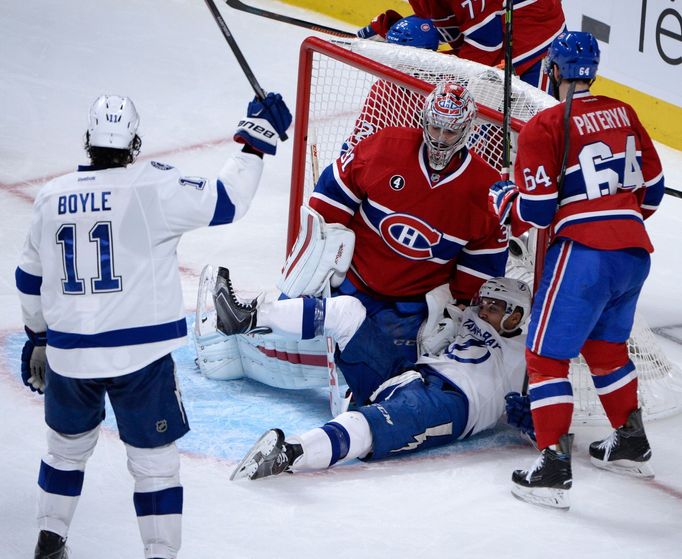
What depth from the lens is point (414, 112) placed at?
166 inches

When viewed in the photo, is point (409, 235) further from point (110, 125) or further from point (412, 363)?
point (110, 125)

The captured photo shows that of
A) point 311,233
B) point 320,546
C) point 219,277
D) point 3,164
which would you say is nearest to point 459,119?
point 311,233

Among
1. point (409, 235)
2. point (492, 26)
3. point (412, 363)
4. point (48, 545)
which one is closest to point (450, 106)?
point (409, 235)

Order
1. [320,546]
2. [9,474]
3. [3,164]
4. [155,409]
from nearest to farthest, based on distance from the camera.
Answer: [155,409] < [320,546] < [9,474] < [3,164]

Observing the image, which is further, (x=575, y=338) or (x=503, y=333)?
(x=503, y=333)

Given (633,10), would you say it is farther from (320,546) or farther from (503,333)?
(320,546)

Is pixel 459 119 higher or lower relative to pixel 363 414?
higher

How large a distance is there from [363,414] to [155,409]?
0.87 meters

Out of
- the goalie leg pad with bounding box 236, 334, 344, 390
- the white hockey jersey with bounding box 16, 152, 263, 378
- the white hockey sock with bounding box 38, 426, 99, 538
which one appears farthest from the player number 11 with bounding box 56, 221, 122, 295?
the goalie leg pad with bounding box 236, 334, 344, 390

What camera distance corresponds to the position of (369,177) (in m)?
3.54

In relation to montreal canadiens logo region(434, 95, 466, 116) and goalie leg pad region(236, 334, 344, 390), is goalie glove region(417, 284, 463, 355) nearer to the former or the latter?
goalie leg pad region(236, 334, 344, 390)

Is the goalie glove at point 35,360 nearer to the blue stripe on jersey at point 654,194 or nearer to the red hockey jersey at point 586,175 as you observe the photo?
the red hockey jersey at point 586,175

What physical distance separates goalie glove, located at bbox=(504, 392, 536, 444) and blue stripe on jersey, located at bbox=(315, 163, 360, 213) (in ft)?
2.39

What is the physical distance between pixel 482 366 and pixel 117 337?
4.32 ft
